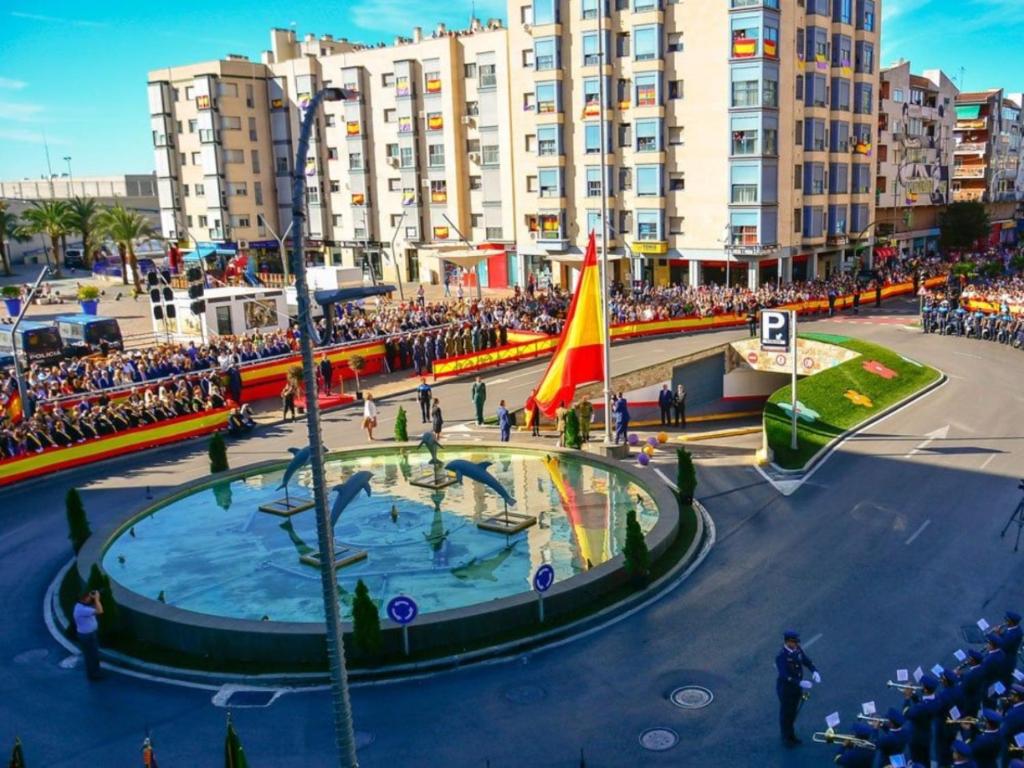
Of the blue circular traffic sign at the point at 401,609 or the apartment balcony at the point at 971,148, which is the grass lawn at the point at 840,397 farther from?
the apartment balcony at the point at 971,148

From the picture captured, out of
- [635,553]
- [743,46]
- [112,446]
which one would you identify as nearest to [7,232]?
[743,46]

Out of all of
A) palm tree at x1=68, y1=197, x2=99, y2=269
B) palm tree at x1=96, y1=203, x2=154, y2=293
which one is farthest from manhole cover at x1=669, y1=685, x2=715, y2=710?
palm tree at x1=68, y1=197, x2=99, y2=269

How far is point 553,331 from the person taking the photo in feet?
157

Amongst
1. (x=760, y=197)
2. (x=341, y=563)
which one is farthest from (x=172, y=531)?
(x=760, y=197)

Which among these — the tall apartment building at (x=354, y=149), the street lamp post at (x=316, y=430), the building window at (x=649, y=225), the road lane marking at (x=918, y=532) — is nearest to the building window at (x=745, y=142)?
the building window at (x=649, y=225)

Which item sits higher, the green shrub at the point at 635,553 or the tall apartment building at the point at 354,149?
the tall apartment building at the point at 354,149

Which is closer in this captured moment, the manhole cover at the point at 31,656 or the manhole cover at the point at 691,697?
the manhole cover at the point at 691,697

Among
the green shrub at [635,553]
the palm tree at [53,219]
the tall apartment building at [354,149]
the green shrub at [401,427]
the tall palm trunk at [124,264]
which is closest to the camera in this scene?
the green shrub at [635,553]

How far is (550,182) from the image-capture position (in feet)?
224

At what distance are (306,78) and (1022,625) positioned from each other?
7991 centimetres

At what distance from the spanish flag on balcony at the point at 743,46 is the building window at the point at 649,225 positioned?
1127 centimetres

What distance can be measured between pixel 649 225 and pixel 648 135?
597 cm

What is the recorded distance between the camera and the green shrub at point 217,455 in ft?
88.5

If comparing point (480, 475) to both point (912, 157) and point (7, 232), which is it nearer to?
point (912, 157)
